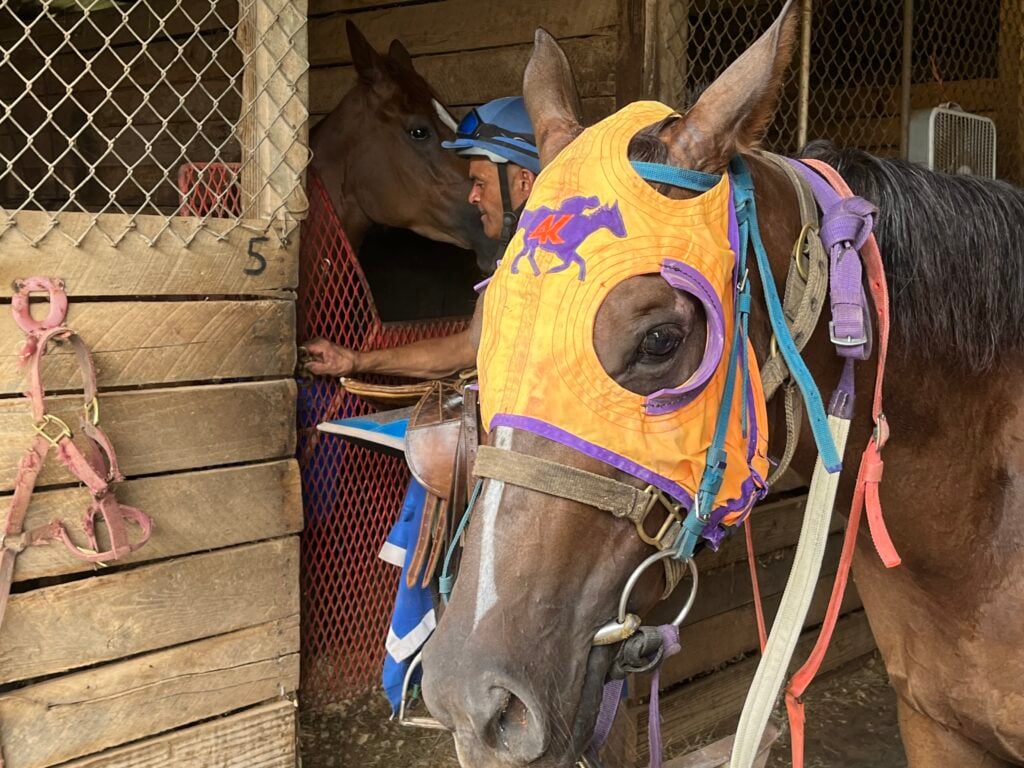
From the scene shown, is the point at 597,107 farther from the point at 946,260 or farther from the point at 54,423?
the point at 54,423

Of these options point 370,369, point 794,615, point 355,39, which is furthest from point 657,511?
point 355,39

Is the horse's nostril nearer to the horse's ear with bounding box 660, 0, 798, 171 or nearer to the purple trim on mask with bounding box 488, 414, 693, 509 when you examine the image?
the purple trim on mask with bounding box 488, 414, 693, 509

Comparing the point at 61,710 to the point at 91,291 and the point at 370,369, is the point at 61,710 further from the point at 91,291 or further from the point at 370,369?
the point at 370,369

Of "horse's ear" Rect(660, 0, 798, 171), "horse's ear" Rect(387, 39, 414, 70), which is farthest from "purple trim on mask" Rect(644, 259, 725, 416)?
"horse's ear" Rect(387, 39, 414, 70)

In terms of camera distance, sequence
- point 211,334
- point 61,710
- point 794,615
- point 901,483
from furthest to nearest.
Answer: point 211,334
point 61,710
point 901,483
point 794,615

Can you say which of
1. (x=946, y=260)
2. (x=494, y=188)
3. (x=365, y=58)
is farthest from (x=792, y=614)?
(x=365, y=58)

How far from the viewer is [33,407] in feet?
7.29

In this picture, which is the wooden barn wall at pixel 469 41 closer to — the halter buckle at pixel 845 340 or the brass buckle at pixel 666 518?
the halter buckle at pixel 845 340

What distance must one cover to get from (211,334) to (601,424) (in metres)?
1.52

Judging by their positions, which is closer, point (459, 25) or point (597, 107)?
point (597, 107)

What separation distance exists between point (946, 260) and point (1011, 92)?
160 inches

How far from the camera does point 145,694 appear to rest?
2535 mm

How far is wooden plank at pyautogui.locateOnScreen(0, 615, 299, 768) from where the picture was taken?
7.68ft

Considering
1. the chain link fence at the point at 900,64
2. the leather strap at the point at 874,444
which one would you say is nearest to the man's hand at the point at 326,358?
the leather strap at the point at 874,444
